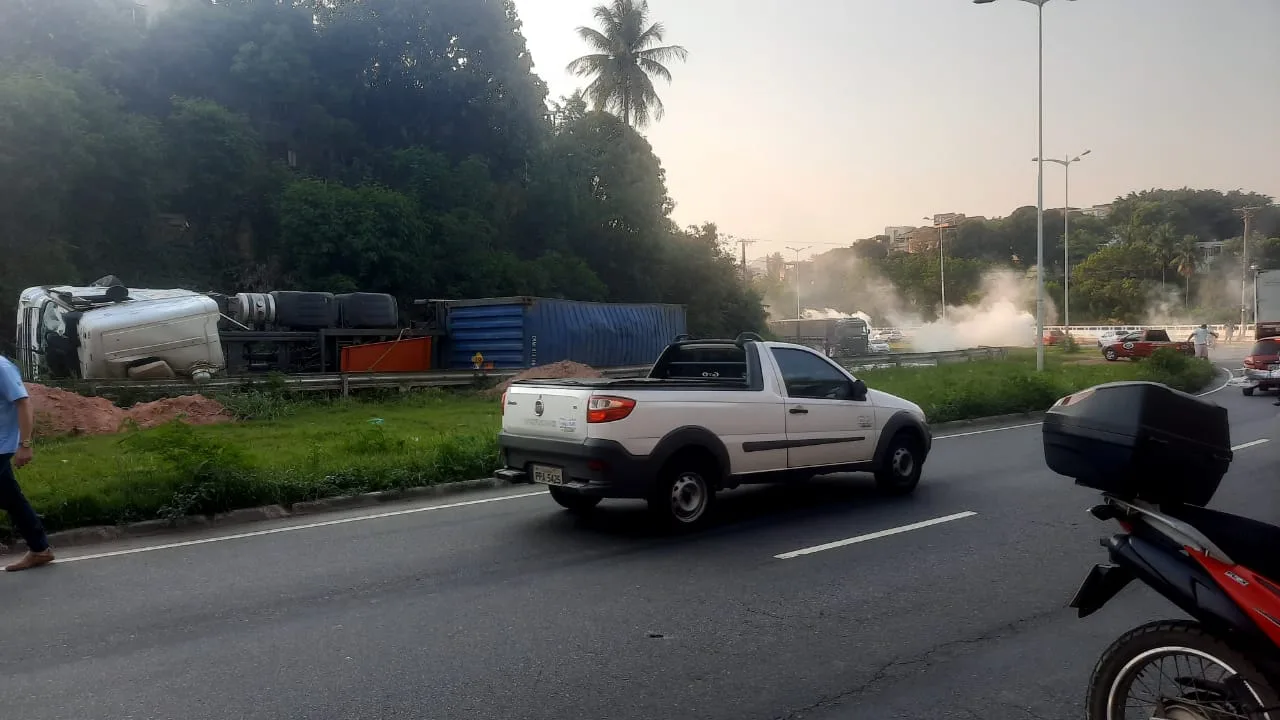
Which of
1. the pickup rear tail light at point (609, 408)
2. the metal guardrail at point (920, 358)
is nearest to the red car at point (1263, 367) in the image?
the metal guardrail at point (920, 358)

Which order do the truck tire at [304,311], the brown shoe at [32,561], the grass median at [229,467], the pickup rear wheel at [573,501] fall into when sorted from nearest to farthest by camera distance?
1. the brown shoe at [32,561]
2. the grass median at [229,467]
3. the pickup rear wheel at [573,501]
4. the truck tire at [304,311]

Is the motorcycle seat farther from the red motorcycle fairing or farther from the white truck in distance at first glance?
the white truck in distance

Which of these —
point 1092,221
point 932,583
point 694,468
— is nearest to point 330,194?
point 694,468

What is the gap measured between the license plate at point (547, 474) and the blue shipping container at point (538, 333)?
663 inches

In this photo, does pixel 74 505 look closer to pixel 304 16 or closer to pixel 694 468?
pixel 694 468

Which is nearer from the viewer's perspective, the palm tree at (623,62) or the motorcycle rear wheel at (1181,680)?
the motorcycle rear wheel at (1181,680)

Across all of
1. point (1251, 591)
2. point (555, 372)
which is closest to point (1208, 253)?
point (555, 372)

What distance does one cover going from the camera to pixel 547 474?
25.8 feet

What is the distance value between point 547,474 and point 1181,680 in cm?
536

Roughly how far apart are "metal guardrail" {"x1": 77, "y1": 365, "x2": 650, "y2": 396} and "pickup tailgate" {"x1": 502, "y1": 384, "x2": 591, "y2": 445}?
22.5ft

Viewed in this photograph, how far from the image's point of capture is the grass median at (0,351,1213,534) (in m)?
8.64

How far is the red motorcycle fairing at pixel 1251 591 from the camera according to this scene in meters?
2.95

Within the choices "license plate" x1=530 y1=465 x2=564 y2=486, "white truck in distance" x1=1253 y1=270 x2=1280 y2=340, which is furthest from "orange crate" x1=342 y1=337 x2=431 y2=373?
"white truck in distance" x1=1253 y1=270 x2=1280 y2=340

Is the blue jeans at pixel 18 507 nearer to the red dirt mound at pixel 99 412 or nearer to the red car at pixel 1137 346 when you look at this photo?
the red dirt mound at pixel 99 412
